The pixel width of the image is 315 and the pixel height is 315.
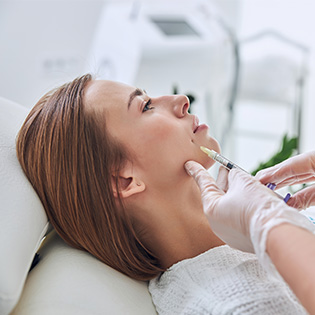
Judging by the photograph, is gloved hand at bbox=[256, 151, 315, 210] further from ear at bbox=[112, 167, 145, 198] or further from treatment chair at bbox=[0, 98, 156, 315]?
treatment chair at bbox=[0, 98, 156, 315]

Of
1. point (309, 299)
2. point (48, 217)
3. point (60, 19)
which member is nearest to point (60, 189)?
point (48, 217)

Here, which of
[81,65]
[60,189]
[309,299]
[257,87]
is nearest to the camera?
[309,299]

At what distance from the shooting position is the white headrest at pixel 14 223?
2.85ft

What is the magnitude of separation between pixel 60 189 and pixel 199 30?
6.53 ft

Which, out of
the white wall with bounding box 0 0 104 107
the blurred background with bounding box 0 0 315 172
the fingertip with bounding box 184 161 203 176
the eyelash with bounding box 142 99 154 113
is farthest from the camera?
the white wall with bounding box 0 0 104 107

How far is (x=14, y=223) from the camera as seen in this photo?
940mm

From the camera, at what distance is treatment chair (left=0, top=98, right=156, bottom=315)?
90 centimetres

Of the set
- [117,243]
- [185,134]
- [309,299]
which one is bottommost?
[117,243]

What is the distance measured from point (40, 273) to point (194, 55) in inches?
77.6

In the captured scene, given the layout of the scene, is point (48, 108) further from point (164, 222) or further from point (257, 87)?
point (257, 87)

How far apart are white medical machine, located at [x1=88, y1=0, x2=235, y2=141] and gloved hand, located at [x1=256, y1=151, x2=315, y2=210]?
141 centimetres

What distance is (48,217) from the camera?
3.59ft

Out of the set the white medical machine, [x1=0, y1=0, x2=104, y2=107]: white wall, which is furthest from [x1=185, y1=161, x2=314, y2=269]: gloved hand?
[x1=0, y1=0, x2=104, y2=107]: white wall

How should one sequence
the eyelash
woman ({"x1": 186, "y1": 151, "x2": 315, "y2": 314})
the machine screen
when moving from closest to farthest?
woman ({"x1": 186, "y1": 151, "x2": 315, "y2": 314}), the eyelash, the machine screen
